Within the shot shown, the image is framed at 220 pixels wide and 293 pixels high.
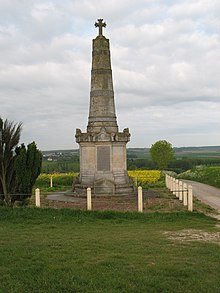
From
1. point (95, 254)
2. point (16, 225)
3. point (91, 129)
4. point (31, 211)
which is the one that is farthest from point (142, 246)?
point (91, 129)

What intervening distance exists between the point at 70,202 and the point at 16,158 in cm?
342

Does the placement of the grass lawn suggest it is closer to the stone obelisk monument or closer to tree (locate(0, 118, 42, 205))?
tree (locate(0, 118, 42, 205))

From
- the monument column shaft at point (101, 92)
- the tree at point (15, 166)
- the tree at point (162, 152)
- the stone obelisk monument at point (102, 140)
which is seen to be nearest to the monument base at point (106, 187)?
the stone obelisk monument at point (102, 140)

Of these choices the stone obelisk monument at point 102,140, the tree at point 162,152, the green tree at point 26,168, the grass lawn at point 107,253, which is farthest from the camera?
the tree at point 162,152

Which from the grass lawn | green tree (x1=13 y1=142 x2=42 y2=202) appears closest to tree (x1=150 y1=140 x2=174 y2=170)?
green tree (x1=13 y1=142 x2=42 y2=202)

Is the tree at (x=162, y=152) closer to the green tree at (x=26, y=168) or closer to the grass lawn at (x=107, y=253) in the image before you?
the green tree at (x=26, y=168)

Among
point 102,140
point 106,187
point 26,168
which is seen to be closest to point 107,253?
point 26,168

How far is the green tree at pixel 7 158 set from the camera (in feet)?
43.9

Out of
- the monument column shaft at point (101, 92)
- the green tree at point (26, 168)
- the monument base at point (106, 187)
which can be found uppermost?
the monument column shaft at point (101, 92)

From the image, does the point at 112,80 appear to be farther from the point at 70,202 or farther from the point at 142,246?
the point at 142,246

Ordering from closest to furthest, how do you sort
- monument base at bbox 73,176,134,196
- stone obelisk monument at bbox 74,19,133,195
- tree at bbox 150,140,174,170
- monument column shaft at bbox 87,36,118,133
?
monument base at bbox 73,176,134,196 → stone obelisk monument at bbox 74,19,133,195 → monument column shaft at bbox 87,36,118,133 → tree at bbox 150,140,174,170

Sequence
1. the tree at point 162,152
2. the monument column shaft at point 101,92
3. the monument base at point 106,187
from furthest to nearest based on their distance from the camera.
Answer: the tree at point 162,152
the monument column shaft at point 101,92
the monument base at point 106,187

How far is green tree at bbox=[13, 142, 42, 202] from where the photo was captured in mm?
12906

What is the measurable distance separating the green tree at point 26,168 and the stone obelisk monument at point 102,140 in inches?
178
